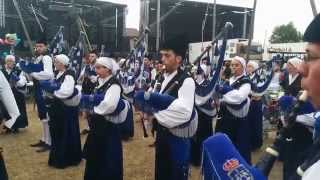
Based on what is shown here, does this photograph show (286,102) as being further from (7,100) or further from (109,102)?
(7,100)

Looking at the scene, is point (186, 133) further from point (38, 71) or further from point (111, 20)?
point (111, 20)

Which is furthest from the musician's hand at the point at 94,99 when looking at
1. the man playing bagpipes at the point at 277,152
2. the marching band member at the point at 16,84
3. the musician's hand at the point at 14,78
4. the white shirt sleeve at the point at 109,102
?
the musician's hand at the point at 14,78

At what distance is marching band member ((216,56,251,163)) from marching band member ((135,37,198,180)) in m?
1.80

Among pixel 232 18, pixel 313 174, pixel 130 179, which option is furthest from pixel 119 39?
pixel 313 174

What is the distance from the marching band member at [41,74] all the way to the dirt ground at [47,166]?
287 mm

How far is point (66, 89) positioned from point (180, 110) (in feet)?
8.96

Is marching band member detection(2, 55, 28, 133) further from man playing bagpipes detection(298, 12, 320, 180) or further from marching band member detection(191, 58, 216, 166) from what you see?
man playing bagpipes detection(298, 12, 320, 180)

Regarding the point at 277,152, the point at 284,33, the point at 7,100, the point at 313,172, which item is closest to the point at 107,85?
the point at 7,100

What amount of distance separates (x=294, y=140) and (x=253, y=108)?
12.5 feet

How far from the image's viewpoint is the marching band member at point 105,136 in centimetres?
471

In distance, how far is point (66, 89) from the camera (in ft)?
19.5

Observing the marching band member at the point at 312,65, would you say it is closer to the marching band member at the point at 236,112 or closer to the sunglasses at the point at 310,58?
the sunglasses at the point at 310,58

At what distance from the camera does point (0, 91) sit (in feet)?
12.5

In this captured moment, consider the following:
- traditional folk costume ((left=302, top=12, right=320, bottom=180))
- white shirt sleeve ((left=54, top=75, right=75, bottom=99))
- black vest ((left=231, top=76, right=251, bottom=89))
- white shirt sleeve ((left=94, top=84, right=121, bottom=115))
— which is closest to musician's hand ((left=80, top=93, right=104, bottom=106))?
white shirt sleeve ((left=94, top=84, right=121, bottom=115))
